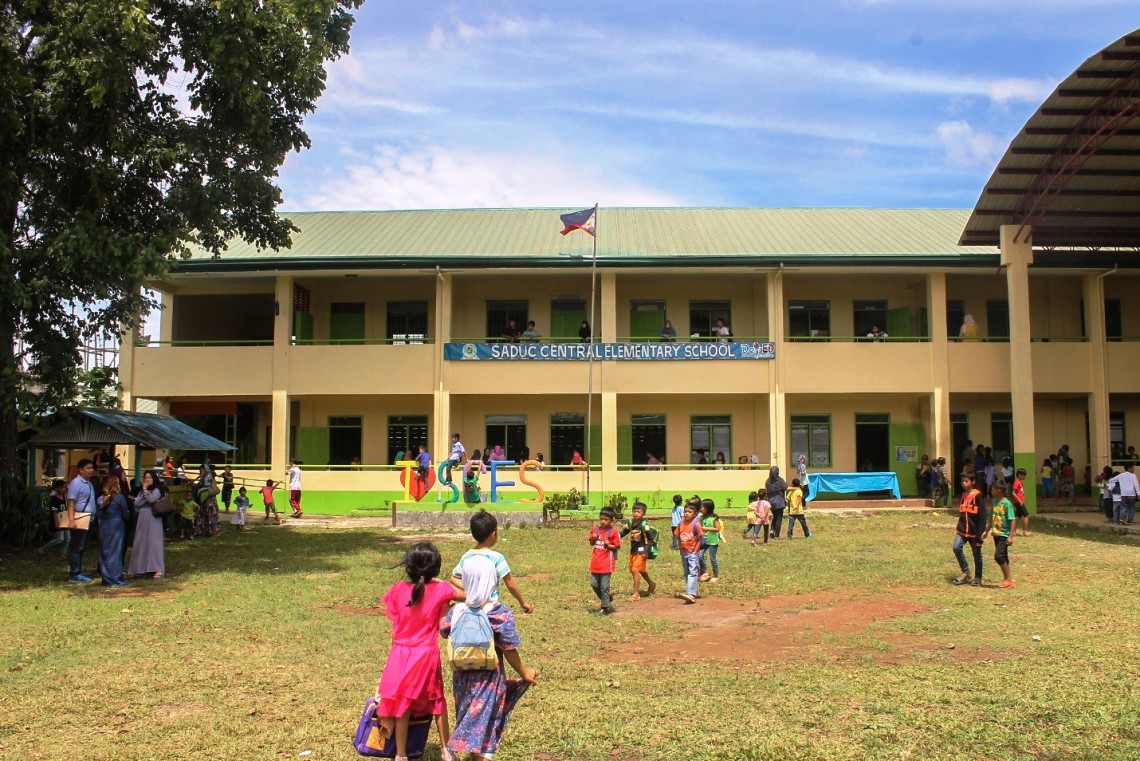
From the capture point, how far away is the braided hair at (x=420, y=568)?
5.54 meters

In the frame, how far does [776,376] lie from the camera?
27.1 metres

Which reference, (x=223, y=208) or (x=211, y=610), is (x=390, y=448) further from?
(x=211, y=610)

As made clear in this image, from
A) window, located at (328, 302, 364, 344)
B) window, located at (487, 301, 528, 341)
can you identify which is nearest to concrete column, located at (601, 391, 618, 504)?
window, located at (487, 301, 528, 341)

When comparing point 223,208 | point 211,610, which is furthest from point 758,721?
point 223,208

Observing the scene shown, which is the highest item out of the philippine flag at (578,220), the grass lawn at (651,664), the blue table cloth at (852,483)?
the philippine flag at (578,220)

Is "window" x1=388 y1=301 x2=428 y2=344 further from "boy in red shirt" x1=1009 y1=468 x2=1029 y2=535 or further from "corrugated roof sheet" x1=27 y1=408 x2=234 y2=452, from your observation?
"boy in red shirt" x1=1009 y1=468 x2=1029 y2=535

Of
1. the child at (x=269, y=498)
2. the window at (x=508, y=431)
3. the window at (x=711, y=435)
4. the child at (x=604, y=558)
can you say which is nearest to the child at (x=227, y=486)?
the child at (x=269, y=498)

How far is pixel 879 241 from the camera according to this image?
92.9ft

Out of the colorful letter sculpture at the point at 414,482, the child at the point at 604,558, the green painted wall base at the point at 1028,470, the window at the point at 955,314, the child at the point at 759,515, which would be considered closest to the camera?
the child at the point at 604,558

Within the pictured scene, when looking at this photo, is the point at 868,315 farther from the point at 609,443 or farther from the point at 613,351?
the point at 609,443

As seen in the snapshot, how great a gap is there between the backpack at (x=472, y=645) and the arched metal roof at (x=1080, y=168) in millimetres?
19062

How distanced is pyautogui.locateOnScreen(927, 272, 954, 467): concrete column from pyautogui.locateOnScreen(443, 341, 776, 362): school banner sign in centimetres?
450

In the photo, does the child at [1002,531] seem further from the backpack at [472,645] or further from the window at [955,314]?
the window at [955,314]

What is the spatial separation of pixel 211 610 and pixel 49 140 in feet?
27.1
